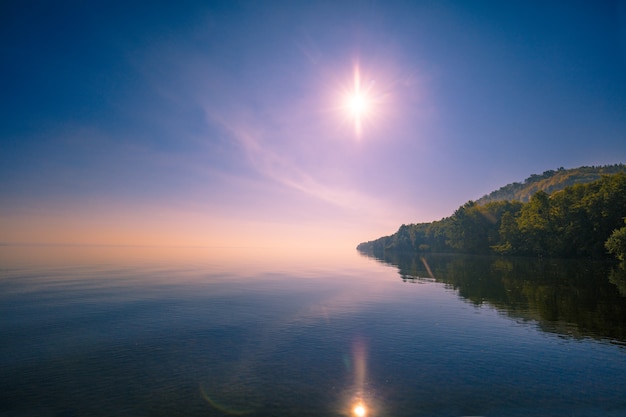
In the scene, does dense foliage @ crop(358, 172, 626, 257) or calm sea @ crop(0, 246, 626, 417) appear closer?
calm sea @ crop(0, 246, 626, 417)

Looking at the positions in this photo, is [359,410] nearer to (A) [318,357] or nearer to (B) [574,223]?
(A) [318,357]

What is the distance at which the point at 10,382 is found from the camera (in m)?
18.4

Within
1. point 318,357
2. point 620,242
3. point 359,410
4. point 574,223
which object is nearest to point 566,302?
point 318,357

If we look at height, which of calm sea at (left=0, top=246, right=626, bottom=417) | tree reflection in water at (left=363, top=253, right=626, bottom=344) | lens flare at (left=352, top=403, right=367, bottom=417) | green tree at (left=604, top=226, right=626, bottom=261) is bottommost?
lens flare at (left=352, top=403, right=367, bottom=417)

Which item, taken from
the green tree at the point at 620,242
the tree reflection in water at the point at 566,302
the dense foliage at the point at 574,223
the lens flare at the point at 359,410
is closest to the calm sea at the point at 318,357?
the lens flare at the point at 359,410

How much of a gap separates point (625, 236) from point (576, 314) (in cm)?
7510

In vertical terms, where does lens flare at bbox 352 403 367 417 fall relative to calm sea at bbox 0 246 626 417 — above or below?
below

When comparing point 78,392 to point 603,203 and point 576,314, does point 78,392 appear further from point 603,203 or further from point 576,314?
point 603,203

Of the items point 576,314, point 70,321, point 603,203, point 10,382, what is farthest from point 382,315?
point 603,203

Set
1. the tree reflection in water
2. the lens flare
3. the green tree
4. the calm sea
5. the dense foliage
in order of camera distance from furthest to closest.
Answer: the dense foliage < the green tree < the tree reflection in water < the calm sea < the lens flare

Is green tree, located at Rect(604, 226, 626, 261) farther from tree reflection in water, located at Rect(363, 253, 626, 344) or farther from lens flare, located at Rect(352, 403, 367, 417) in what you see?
lens flare, located at Rect(352, 403, 367, 417)

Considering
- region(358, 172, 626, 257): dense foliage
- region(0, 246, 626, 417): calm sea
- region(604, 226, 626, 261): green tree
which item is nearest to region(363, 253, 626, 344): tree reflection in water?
region(0, 246, 626, 417): calm sea

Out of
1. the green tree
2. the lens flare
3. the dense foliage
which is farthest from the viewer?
the dense foliage

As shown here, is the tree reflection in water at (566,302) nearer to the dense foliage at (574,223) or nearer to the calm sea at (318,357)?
the calm sea at (318,357)
